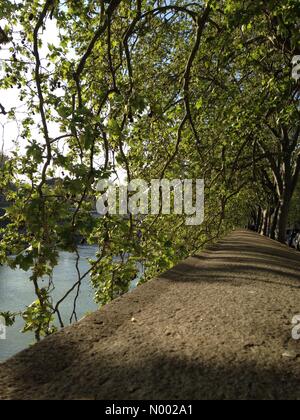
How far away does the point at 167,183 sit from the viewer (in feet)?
38.2

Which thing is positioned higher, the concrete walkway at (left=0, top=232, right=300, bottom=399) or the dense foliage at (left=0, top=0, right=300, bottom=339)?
the dense foliage at (left=0, top=0, right=300, bottom=339)

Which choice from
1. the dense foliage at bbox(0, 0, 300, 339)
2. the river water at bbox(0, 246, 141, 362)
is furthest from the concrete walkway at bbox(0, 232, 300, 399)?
the river water at bbox(0, 246, 141, 362)

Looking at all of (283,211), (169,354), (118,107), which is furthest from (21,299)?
(169,354)

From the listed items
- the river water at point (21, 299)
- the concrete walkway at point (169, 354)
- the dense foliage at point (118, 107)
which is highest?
the dense foliage at point (118, 107)

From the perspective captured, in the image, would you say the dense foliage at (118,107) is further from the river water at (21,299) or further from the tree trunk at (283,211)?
the river water at (21,299)

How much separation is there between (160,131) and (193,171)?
2.31 meters

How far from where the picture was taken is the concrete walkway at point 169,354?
6.13ft

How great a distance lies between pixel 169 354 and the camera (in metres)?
2.30

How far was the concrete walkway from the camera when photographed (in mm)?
1868

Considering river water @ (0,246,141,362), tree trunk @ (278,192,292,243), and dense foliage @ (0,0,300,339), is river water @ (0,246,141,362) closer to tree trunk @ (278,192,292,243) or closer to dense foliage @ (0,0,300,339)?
tree trunk @ (278,192,292,243)

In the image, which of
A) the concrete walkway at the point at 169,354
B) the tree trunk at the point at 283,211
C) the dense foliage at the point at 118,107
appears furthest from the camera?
the tree trunk at the point at 283,211

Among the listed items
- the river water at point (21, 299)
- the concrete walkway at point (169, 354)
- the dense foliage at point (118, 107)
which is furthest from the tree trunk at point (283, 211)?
the concrete walkway at point (169, 354)

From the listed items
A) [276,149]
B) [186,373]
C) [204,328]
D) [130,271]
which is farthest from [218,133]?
[276,149]

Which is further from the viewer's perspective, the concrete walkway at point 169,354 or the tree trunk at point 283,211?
the tree trunk at point 283,211
